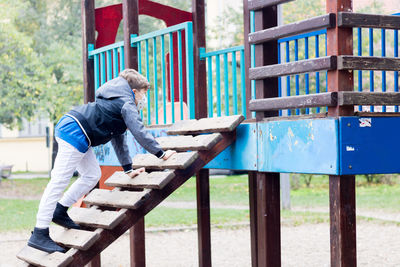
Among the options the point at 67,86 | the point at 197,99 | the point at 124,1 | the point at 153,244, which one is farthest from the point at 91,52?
the point at 67,86

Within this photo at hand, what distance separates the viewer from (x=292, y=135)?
5188 mm

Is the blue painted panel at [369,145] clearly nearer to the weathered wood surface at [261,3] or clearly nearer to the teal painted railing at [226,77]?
the weathered wood surface at [261,3]

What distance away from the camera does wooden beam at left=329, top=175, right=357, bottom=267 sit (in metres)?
4.71

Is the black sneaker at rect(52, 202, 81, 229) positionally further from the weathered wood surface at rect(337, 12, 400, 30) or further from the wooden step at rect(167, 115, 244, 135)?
the weathered wood surface at rect(337, 12, 400, 30)

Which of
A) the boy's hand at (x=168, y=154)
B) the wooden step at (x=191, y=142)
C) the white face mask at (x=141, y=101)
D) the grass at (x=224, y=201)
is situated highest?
the white face mask at (x=141, y=101)

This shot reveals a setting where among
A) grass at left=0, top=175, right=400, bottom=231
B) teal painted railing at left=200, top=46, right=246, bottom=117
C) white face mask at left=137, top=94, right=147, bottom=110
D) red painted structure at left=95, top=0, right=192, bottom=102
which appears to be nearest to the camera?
white face mask at left=137, top=94, right=147, bottom=110

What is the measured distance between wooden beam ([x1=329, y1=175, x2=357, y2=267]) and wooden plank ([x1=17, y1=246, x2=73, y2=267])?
2130mm

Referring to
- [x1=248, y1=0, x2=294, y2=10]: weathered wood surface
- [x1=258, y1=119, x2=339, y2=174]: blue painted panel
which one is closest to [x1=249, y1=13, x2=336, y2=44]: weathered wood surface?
[x1=248, y1=0, x2=294, y2=10]: weathered wood surface

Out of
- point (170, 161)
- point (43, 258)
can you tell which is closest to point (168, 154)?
point (170, 161)

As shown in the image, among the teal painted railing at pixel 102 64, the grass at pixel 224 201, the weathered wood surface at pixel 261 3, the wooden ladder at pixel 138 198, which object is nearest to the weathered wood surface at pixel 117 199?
the wooden ladder at pixel 138 198

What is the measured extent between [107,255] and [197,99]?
4.23 meters

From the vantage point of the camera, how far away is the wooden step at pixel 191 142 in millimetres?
5594

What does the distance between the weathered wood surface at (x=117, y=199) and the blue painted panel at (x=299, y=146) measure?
1.01m

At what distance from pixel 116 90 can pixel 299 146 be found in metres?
1.61
